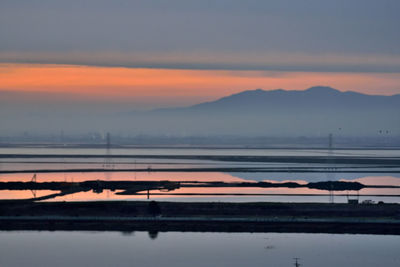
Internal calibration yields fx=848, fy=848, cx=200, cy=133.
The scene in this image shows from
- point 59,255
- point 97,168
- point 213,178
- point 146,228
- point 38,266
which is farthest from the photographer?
point 97,168

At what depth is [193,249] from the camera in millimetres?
42219

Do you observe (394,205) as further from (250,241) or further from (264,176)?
(264,176)

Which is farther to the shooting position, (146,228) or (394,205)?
(394,205)

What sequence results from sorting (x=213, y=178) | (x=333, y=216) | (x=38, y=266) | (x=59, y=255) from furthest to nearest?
1. (x=213, y=178)
2. (x=333, y=216)
3. (x=59, y=255)
4. (x=38, y=266)

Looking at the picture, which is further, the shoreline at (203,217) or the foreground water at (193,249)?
the shoreline at (203,217)

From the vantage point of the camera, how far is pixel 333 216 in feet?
167

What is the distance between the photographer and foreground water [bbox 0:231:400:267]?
3956 centimetres

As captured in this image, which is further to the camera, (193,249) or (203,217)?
(203,217)

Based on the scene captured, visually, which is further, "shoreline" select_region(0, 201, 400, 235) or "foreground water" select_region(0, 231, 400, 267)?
"shoreline" select_region(0, 201, 400, 235)

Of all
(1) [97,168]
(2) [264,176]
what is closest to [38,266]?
(2) [264,176]

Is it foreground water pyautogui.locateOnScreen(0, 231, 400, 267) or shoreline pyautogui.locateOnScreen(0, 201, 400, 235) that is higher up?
shoreline pyautogui.locateOnScreen(0, 201, 400, 235)

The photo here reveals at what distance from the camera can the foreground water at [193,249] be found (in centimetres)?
3956

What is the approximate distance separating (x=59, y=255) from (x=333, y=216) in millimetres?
17810

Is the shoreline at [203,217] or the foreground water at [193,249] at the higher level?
the shoreline at [203,217]
